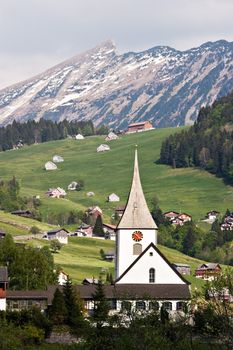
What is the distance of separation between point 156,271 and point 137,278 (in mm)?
2041

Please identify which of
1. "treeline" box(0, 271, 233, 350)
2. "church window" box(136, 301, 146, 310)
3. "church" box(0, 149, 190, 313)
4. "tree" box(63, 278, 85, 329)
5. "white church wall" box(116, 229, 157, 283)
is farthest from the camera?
"white church wall" box(116, 229, 157, 283)

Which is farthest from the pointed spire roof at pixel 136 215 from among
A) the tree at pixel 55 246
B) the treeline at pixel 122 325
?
the tree at pixel 55 246

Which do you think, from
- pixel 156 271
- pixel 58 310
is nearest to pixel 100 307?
pixel 58 310

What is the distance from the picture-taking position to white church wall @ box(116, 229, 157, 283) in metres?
108

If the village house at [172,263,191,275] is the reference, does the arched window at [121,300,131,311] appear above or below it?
above

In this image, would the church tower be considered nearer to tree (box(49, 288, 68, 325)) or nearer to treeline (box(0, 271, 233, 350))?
treeline (box(0, 271, 233, 350))

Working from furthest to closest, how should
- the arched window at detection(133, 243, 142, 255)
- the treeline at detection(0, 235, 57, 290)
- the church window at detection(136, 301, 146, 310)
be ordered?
the treeline at detection(0, 235, 57, 290) → the arched window at detection(133, 243, 142, 255) → the church window at detection(136, 301, 146, 310)

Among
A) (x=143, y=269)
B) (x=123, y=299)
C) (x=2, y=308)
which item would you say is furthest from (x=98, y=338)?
(x=143, y=269)

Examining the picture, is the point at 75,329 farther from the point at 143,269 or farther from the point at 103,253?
the point at 103,253

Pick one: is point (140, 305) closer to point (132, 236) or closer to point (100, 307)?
point (100, 307)

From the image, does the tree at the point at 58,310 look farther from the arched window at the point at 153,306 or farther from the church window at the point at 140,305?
the arched window at the point at 153,306

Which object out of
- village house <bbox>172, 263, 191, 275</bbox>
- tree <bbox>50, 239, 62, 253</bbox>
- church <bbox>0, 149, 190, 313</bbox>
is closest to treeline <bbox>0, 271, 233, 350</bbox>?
church <bbox>0, 149, 190, 313</bbox>

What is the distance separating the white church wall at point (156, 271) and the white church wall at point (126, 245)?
3409 mm

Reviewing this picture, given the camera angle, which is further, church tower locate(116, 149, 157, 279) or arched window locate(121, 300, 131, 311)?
church tower locate(116, 149, 157, 279)
